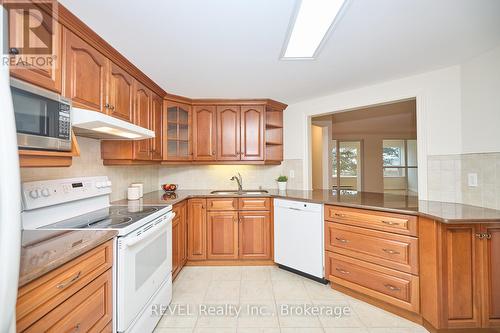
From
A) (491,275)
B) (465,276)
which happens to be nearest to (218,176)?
(465,276)

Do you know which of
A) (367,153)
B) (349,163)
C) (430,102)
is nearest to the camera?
(430,102)

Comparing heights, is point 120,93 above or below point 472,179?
above

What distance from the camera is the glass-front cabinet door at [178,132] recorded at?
2.96 m

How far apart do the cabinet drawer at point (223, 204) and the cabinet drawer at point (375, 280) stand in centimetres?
122

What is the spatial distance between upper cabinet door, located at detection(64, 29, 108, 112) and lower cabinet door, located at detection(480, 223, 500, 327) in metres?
2.94

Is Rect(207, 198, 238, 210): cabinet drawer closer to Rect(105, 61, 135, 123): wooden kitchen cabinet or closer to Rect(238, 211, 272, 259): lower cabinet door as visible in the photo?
Rect(238, 211, 272, 259): lower cabinet door

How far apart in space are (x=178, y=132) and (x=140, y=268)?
1914 millimetres

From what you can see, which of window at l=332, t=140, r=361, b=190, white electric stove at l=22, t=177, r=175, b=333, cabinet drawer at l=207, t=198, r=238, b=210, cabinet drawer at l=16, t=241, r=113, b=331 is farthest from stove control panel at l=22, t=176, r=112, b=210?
window at l=332, t=140, r=361, b=190

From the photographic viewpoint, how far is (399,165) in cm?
614

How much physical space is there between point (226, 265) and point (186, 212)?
859 mm

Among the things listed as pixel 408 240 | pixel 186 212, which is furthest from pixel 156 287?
pixel 408 240

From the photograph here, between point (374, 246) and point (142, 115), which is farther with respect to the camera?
point (142, 115)

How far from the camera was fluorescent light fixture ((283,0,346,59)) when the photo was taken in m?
1.29

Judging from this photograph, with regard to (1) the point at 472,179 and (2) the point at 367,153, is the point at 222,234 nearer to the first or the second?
(1) the point at 472,179
